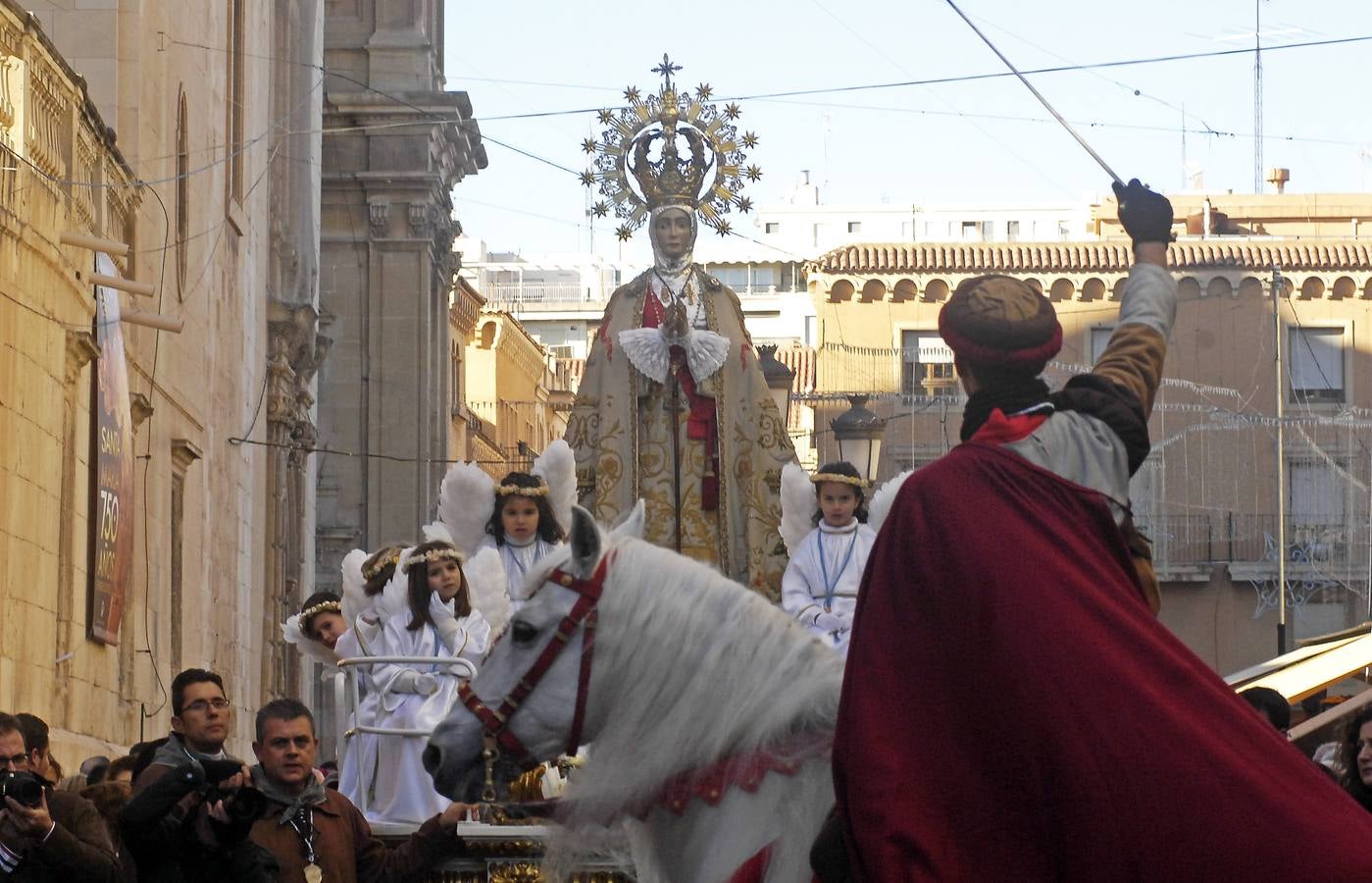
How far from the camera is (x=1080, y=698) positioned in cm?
458

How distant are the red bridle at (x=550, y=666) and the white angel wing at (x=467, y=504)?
5.56 m

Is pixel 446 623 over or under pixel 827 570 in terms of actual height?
under

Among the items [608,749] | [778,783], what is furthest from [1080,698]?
[608,749]

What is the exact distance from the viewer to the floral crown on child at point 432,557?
34.3 feet

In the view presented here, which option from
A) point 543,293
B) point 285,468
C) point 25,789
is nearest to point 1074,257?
point 285,468

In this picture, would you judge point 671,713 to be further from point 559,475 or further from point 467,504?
point 467,504

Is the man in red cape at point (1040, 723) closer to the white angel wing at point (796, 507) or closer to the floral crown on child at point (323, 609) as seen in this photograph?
the white angel wing at point (796, 507)

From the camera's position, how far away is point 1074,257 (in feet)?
163

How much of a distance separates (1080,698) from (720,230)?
8260mm

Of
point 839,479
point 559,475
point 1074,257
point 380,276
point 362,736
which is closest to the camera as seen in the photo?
point 362,736

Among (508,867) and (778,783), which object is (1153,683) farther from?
(508,867)

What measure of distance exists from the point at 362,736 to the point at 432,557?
33.4 inches

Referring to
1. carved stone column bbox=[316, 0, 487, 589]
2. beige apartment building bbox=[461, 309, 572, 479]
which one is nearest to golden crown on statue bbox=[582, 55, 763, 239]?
carved stone column bbox=[316, 0, 487, 589]

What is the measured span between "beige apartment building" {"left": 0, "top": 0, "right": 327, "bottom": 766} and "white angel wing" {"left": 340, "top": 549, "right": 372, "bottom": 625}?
3643 mm
